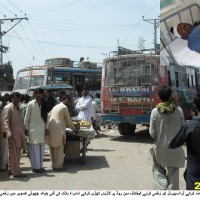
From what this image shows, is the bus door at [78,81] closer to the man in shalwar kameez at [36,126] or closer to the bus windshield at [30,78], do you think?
the bus windshield at [30,78]

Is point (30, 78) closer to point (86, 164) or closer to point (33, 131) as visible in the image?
point (86, 164)

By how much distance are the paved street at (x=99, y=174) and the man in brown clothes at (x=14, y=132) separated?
21 centimetres

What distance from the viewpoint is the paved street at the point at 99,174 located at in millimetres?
6691

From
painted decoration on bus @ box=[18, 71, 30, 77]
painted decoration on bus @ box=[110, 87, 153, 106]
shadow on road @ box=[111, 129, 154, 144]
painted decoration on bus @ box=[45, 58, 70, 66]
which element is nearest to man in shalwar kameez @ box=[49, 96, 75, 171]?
painted decoration on bus @ box=[110, 87, 153, 106]

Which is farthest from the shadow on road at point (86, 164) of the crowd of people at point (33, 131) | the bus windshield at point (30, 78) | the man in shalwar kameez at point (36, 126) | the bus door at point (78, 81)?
the bus door at point (78, 81)

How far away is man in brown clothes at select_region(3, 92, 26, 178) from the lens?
730cm

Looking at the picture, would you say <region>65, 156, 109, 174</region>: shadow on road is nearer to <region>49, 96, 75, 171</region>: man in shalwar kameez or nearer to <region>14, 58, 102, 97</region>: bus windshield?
<region>49, 96, 75, 171</region>: man in shalwar kameez

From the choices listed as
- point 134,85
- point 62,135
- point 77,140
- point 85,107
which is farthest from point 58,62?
point 62,135

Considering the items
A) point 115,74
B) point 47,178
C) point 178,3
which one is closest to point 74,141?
point 47,178

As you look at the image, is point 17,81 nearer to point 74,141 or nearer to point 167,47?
point 74,141

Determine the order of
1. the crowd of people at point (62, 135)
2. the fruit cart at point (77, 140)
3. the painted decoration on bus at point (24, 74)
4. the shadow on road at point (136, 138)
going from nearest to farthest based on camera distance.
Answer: the crowd of people at point (62, 135)
the fruit cart at point (77, 140)
the shadow on road at point (136, 138)
the painted decoration on bus at point (24, 74)

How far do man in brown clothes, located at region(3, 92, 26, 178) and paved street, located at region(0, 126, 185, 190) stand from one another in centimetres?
21

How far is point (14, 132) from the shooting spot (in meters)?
7.36

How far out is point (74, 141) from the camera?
28.5ft
